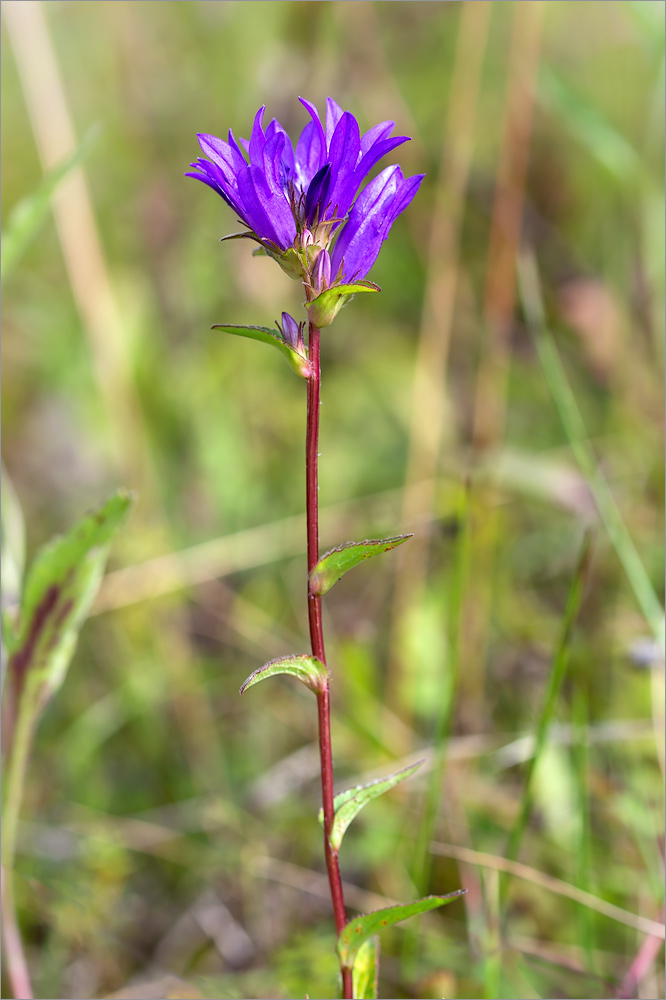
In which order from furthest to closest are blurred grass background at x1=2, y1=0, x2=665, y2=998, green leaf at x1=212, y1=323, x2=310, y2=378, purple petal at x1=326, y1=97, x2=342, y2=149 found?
1. blurred grass background at x1=2, y1=0, x2=665, y2=998
2. purple petal at x1=326, y1=97, x2=342, y2=149
3. green leaf at x1=212, y1=323, x2=310, y2=378

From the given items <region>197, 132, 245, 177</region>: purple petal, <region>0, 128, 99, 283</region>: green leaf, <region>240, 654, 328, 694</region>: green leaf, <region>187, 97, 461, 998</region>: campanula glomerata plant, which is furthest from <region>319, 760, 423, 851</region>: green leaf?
<region>0, 128, 99, 283</region>: green leaf

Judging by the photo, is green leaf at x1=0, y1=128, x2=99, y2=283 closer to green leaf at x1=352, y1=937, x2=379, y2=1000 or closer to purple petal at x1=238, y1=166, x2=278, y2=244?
purple petal at x1=238, y1=166, x2=278, y2=244

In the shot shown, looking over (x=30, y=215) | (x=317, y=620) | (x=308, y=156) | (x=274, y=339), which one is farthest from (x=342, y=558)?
(x=30, y=215)

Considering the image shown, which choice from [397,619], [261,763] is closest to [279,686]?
[261,763]

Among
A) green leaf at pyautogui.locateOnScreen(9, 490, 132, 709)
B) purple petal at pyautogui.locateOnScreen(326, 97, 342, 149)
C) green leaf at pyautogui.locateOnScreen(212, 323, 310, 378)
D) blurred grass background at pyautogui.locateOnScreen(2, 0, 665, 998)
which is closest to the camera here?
green leaf at pyautogui.locateOnScreen(212, 323, 310, 378)

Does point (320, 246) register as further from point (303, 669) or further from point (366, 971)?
point (366, 971)

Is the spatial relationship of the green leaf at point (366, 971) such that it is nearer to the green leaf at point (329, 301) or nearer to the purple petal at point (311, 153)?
the green leaf at point (329, 301)
